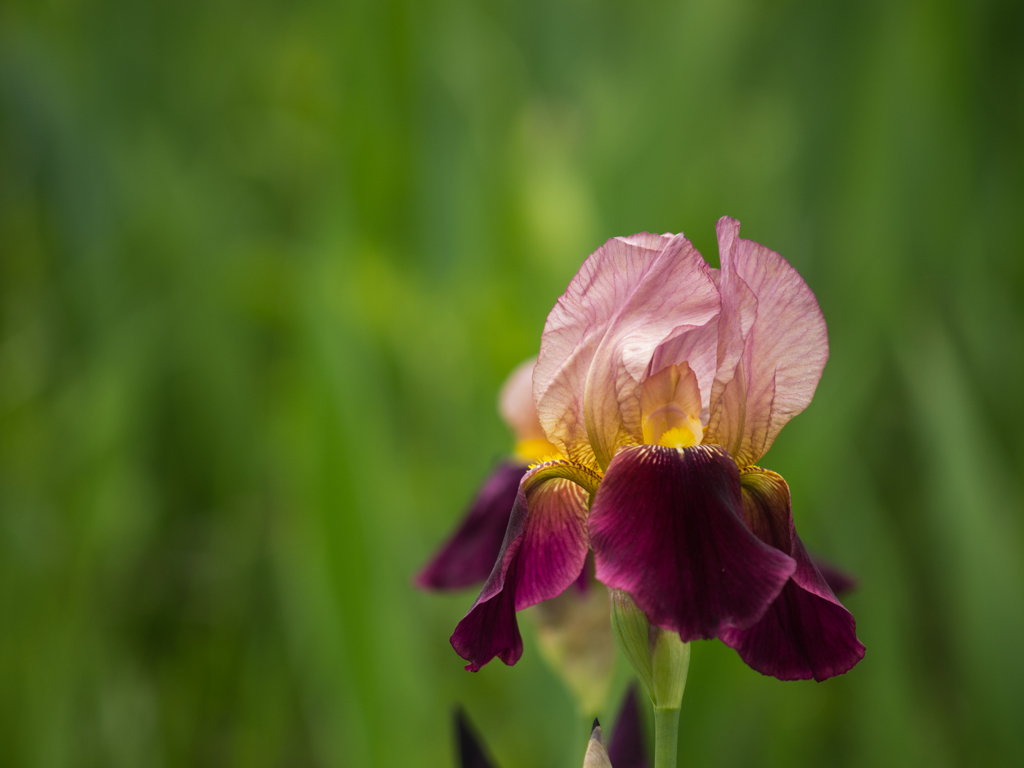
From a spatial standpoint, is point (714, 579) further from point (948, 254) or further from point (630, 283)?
point (948, 254)

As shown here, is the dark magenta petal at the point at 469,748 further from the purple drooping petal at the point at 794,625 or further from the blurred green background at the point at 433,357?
the blurred green background at the point at 433,357

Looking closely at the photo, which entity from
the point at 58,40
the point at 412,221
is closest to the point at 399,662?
the point at 412,221

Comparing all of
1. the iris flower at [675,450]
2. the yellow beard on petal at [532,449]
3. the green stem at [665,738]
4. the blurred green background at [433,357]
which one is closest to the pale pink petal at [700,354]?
the iris flower at [675,450]

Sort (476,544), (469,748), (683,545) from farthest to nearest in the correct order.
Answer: (476,544) < (469,748) < (683,545)

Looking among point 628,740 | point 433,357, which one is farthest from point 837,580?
point 433,357

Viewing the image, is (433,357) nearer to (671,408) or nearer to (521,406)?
(521,406)

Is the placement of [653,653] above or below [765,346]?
below

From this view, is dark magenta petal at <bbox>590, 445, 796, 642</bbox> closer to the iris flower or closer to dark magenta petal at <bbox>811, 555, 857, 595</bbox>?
the iris flower
